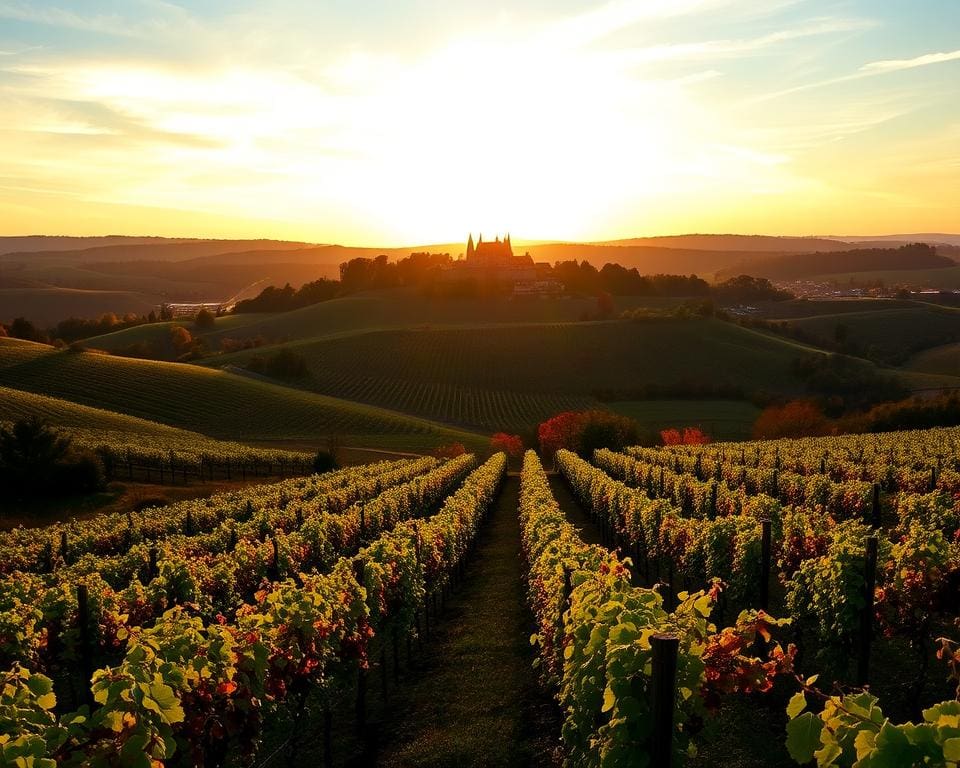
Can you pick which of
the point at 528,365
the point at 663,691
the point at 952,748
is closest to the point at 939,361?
the point at 528,365

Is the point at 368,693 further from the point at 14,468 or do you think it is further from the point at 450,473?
the point at 14,468

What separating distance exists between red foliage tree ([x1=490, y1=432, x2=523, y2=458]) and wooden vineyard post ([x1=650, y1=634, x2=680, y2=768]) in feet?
201

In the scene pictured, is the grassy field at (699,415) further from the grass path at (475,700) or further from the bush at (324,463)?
the grass path at (475,700)

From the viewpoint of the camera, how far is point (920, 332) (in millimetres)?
109125

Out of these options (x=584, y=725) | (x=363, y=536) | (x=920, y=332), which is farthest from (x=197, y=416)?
(x=920, y=332)

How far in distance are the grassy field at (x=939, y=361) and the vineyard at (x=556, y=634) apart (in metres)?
77.4

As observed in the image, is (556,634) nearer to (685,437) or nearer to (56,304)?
(685,437)

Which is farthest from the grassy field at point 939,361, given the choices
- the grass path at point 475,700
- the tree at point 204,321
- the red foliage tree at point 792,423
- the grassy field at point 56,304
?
the grassy field at point 56,304

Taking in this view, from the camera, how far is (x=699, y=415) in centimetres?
7831

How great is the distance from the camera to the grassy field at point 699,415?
2842 inches

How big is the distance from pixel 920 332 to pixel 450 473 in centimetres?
9439

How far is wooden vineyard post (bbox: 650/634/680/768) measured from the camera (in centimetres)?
439

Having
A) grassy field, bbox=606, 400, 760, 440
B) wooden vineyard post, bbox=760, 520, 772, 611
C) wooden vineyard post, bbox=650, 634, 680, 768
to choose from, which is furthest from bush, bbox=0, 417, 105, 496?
grassy field, bbox=606, 400, 760, 440

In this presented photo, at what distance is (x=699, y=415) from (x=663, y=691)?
76.6 m
